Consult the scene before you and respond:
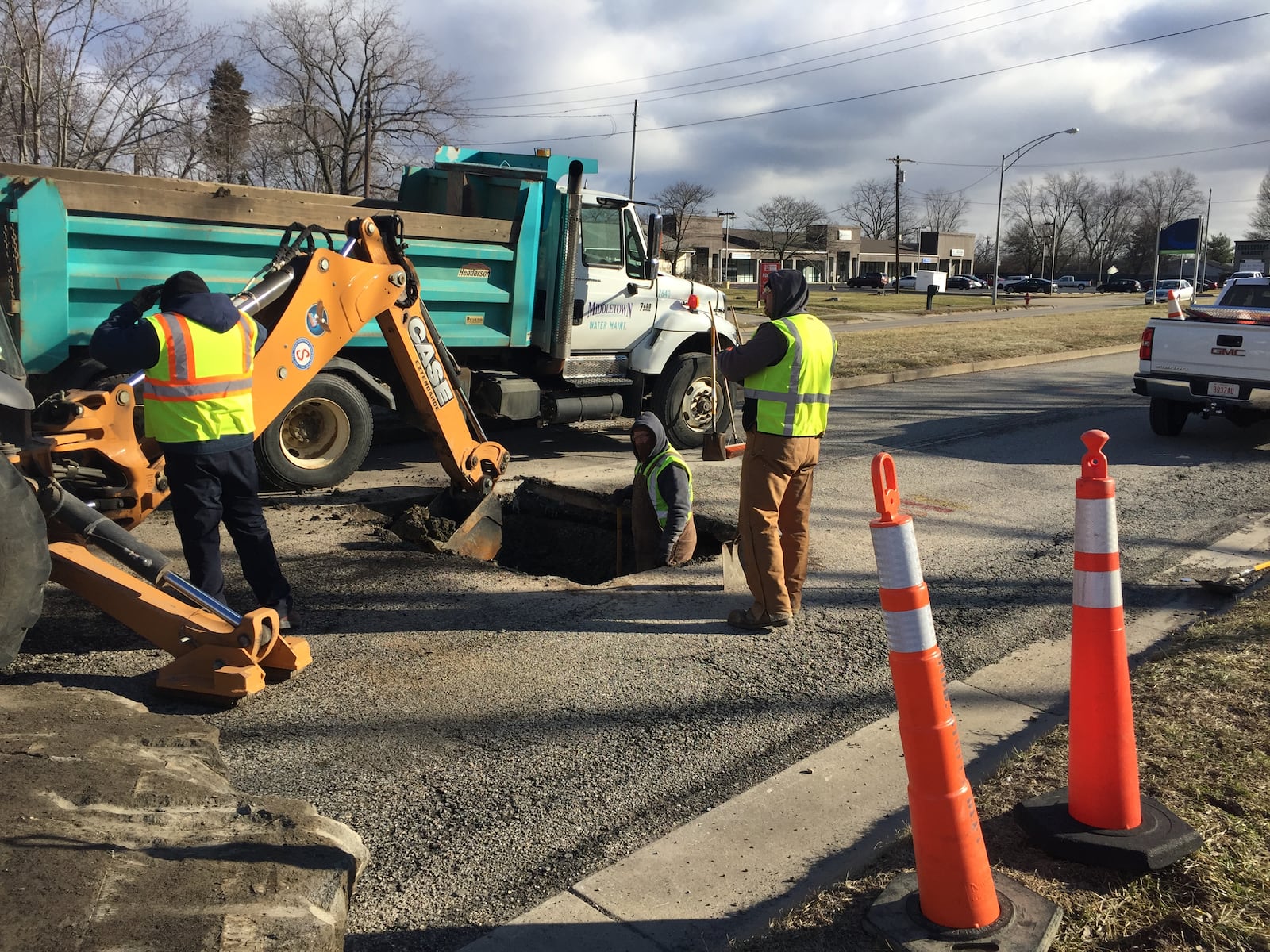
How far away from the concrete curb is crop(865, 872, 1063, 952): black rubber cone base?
1295cm

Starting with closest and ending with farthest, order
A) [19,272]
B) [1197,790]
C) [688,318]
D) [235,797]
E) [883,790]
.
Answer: [235,797] < [1197,790] < [883,790] < [19,272] < [688,318]

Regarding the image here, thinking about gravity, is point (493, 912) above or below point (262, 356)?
below

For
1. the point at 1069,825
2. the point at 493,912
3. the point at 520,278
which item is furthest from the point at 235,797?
the point at 520,278

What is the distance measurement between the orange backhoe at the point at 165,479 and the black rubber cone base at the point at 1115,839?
3.10m

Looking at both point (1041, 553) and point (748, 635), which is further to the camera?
point (1041, 553)

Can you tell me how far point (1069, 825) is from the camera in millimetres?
3275

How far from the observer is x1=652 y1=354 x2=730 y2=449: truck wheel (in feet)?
36.6

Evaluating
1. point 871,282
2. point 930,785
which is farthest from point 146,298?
point 871,282

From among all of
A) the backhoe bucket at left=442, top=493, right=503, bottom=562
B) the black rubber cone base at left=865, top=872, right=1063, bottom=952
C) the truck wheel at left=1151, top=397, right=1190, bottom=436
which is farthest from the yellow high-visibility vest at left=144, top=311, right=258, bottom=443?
the truck wheel at left=1151, top=397, right=1190, bottom=436

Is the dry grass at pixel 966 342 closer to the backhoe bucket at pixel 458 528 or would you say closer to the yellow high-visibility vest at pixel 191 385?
the backhoe bucket at pixel 458 528

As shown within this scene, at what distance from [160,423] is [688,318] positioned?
7130mm

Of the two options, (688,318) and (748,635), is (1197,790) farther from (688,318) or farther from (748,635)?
(688,318)

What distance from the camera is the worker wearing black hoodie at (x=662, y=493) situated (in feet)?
22.1

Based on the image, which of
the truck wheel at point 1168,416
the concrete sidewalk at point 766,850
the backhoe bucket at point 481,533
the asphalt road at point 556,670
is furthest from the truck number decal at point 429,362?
the truck wheel at point 1168,416
